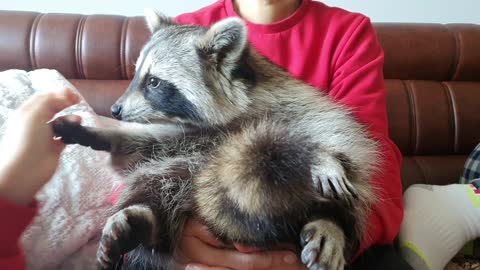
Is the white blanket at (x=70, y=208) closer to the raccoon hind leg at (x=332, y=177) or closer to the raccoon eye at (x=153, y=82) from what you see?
the raccoon eye at (x=153, y=82)

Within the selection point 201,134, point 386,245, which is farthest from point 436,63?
point 201,134

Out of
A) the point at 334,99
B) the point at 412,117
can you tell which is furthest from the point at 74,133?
the point at 412,117

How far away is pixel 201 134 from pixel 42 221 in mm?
502

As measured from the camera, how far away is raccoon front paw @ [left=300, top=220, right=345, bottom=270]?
75cm

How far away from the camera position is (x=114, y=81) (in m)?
1.99

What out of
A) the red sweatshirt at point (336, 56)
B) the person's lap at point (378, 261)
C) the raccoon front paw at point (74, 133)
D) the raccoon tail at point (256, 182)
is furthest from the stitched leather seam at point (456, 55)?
the raccoon front paw at point (74, 133)

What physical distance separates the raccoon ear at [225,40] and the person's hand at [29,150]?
0.30 meters

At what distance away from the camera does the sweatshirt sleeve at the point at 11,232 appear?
30.9 inches

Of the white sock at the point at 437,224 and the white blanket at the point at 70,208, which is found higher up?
the white blanket at the point at 70,208

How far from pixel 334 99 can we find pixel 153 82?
44 centimetres

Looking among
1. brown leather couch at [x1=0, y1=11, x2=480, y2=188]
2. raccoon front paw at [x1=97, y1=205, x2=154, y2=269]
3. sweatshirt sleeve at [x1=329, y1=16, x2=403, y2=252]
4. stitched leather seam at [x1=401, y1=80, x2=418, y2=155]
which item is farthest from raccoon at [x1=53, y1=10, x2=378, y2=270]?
stitched leather seam at [x1=401, y1=80, x2=418, y2=155]

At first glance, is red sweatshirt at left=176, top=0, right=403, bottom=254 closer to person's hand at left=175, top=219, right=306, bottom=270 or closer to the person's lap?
the person's lap

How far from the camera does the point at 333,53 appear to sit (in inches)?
51.9

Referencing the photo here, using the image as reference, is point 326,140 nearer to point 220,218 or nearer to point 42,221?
point 220,218
